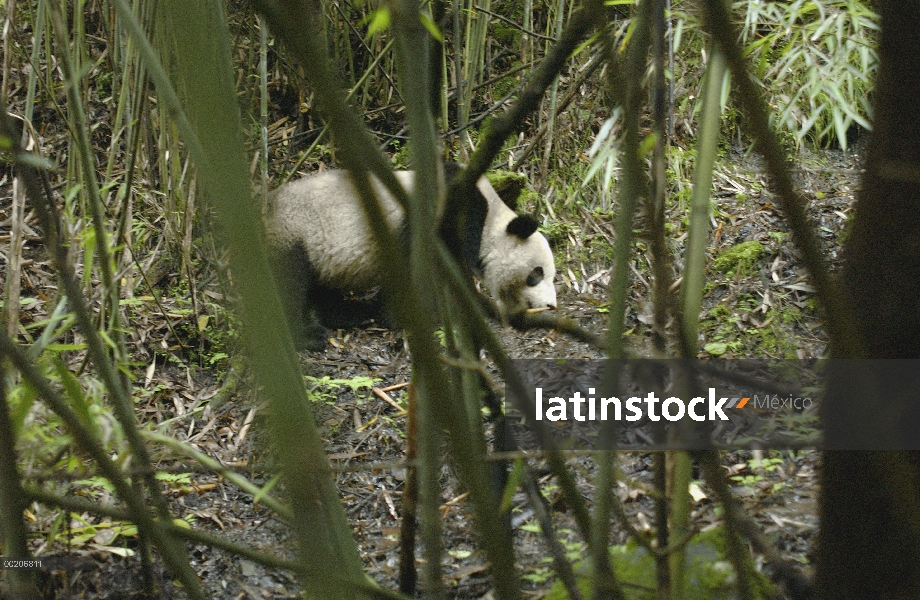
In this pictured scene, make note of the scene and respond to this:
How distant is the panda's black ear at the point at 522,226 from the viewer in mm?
4336

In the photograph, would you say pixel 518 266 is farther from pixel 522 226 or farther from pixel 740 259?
pixel 740 259

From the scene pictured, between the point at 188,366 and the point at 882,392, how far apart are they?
3114 mm

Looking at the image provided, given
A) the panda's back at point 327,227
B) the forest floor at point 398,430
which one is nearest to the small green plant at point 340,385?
the forest floor at point 398,430

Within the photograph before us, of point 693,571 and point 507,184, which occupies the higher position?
point 507,184

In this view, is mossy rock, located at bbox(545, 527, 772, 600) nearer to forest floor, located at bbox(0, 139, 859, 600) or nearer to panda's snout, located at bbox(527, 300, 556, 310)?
forest floor, located at bbox(0, 139, 859, 600)

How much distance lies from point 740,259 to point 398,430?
1911mm

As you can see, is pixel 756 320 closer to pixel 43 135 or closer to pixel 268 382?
pixel 268 382

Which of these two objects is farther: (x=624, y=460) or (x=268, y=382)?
(x=624, y=460)

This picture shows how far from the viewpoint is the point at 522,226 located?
439cm

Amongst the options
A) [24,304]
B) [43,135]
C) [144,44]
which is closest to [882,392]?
[144,44]

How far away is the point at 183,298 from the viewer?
3.80 metres

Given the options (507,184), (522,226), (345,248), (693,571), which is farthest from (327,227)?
(693,571)

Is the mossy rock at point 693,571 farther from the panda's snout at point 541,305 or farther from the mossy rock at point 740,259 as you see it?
the panda's snout at point 541,305

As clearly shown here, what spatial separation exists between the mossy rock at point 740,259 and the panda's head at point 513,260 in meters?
1.03
